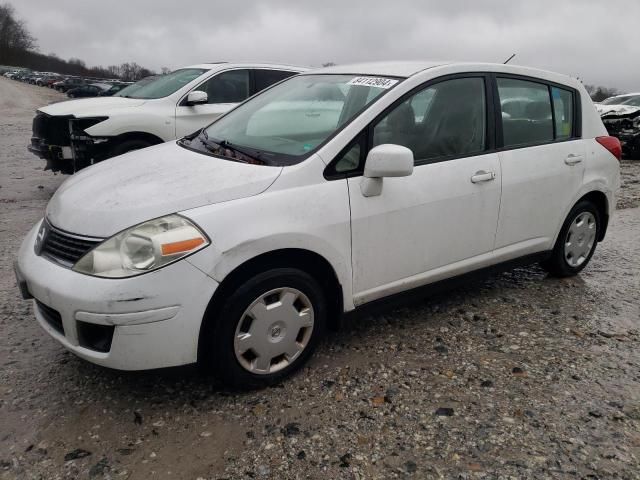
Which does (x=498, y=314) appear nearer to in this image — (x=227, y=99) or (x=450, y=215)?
(x=450, y=215)

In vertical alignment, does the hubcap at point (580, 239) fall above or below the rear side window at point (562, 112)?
below

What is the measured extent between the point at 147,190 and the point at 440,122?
5.83ft

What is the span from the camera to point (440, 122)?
10.6 ft

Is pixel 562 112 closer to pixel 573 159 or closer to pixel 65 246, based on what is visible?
pixel 573 159

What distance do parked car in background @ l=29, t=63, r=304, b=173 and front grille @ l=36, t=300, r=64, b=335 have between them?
418 centimetres

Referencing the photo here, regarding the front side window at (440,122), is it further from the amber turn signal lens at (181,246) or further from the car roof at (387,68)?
the amber turn signal lens at (181,246)

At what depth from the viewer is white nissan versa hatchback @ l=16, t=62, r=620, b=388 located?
2.33 metres

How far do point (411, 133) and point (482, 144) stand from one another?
59 centimetres

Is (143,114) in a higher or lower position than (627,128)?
higher

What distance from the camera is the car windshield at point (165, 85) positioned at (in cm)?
690

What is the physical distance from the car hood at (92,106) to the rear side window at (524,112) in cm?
472

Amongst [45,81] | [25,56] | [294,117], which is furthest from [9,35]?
[294,117]

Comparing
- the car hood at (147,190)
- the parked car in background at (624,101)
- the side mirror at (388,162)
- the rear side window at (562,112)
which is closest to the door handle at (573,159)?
the rear side window at (562,112)

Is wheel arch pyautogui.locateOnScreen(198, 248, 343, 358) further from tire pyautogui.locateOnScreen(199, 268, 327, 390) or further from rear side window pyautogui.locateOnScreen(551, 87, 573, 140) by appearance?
rear side window pyautogui.locateOnScreen(551, 87, 573, 140)
